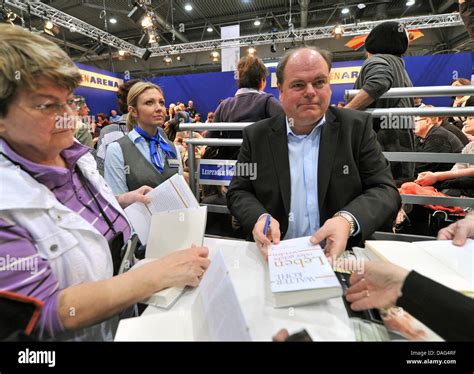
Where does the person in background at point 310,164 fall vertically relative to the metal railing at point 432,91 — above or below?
below

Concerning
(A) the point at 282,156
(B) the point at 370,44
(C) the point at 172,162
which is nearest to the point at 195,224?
(A) the point at 282,156

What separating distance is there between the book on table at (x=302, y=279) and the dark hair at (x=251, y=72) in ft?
5.75

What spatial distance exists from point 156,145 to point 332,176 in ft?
4.21

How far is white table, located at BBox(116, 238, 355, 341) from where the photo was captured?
0.58 meters

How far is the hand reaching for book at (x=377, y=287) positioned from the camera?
1.93ft

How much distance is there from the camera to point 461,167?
1.95 meters

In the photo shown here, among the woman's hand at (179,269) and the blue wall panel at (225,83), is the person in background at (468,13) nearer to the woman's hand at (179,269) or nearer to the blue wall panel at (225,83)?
the woman's hand at (179,269)

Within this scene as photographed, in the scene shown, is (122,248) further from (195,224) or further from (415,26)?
(415,26)

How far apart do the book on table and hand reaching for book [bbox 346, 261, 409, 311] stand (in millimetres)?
74

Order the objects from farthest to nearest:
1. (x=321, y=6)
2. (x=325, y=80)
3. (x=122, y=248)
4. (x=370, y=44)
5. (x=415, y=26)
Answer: (x=321, y=6), (x=415, y=26), (x=370, y=44), (x=325, y=80), (x=122, y=248)

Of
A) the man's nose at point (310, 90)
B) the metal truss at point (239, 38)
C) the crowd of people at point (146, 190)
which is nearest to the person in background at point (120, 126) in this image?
the crowd of people at point (146, 190)

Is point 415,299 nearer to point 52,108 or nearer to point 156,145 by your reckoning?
point 52,108

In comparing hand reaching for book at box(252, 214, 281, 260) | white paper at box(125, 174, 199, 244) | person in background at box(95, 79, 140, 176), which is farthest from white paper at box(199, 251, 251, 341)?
person in background at box(95, 79, 140, 176)
